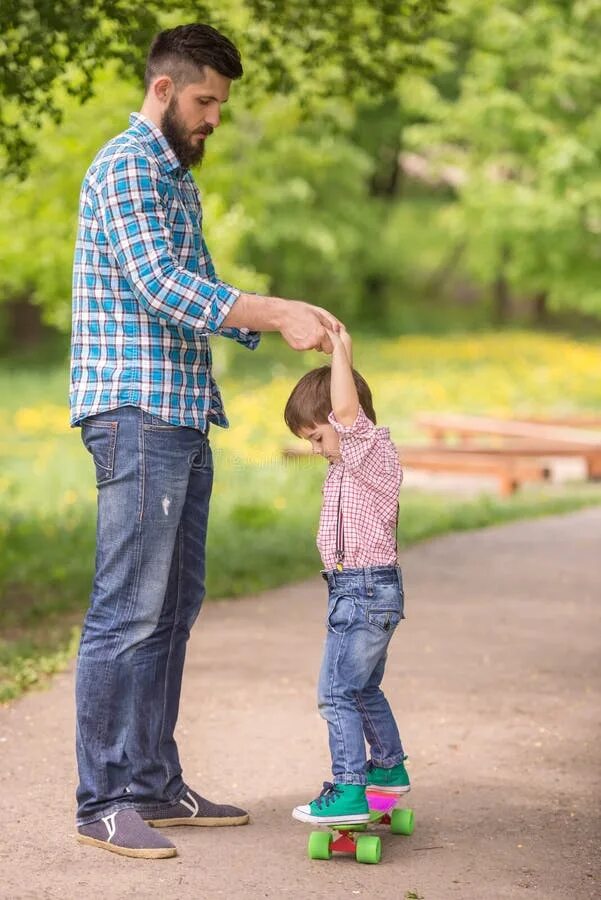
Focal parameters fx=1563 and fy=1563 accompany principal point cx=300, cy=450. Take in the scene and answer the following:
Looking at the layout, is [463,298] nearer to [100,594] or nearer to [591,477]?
[591,477]

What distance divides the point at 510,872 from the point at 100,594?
4.30ft

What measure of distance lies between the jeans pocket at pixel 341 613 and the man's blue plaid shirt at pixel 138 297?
1.94 ft

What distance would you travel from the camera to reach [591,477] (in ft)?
48.5

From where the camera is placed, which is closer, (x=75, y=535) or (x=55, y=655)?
(x=55, y=655)

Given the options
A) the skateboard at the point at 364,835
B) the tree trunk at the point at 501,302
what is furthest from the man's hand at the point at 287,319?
the tree trunk at the point at 501,302

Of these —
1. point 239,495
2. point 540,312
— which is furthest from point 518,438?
point 540,312

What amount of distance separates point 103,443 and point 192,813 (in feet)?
3.78

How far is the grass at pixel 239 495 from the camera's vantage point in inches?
331

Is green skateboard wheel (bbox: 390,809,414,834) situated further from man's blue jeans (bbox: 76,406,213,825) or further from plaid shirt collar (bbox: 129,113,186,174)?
plaid shirt collar (bbox: 129,113,186,174)

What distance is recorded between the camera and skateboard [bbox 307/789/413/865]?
4145 mm

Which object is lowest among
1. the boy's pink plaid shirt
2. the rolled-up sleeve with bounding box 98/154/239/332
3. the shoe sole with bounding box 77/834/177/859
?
the shoe sole with bounding box 77/834/177/859

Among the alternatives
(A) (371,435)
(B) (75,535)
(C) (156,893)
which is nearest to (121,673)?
(C) (156,893)

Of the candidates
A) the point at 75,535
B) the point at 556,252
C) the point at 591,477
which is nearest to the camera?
the point at 75,535

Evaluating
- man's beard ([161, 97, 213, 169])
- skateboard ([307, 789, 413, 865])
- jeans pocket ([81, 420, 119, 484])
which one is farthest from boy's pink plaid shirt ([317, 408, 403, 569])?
man's beard ([161, 97, 213, 169])
